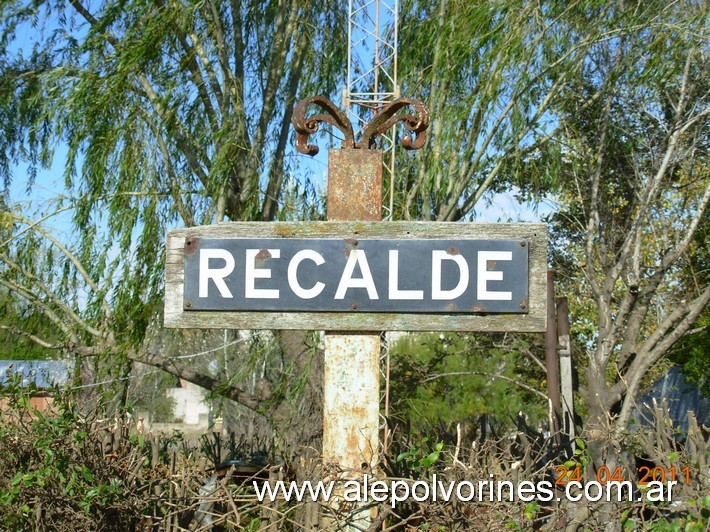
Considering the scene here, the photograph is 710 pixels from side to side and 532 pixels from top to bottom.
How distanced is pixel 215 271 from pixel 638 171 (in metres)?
11.3

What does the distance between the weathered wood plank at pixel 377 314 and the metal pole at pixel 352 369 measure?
59 mm

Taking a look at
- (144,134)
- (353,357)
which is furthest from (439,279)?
(144,134)

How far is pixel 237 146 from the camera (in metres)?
9.51

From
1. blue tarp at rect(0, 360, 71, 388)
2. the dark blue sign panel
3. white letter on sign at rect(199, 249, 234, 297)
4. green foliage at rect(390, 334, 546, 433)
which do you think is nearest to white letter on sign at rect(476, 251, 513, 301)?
the dark blue sign panel

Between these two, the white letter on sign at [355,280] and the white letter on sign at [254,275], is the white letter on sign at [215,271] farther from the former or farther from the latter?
the white letter on sign at [355,280]

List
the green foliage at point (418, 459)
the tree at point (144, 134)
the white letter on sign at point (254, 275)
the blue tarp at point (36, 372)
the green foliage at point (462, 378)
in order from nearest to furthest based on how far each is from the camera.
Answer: the green foliage at point (418, 459), the white letter on sign at point (254, 275), the blue tarp at point (36, 372), the tree at point (144, 134), the green foliage at point (462, 378)

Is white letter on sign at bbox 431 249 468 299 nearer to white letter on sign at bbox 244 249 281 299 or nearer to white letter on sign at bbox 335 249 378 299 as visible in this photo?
white letter on sign at bbox 335 249 378 299

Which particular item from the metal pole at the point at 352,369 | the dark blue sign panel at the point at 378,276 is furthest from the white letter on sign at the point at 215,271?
the metal pole at the point at 352,369

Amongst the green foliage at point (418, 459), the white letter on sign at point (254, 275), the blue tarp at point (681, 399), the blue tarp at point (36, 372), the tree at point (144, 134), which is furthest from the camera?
the blue tarp at point (681, 399)

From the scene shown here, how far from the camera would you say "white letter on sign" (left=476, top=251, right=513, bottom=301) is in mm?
2881

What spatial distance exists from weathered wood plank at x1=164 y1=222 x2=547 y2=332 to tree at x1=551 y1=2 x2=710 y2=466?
8.57 metres

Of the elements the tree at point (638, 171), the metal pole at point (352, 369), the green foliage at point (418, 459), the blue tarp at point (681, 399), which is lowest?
the blue tarp at point (681, 399)

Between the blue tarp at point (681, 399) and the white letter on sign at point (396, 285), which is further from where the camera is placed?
the blue tarp at point (681, 399)

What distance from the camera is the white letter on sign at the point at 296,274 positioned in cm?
291
